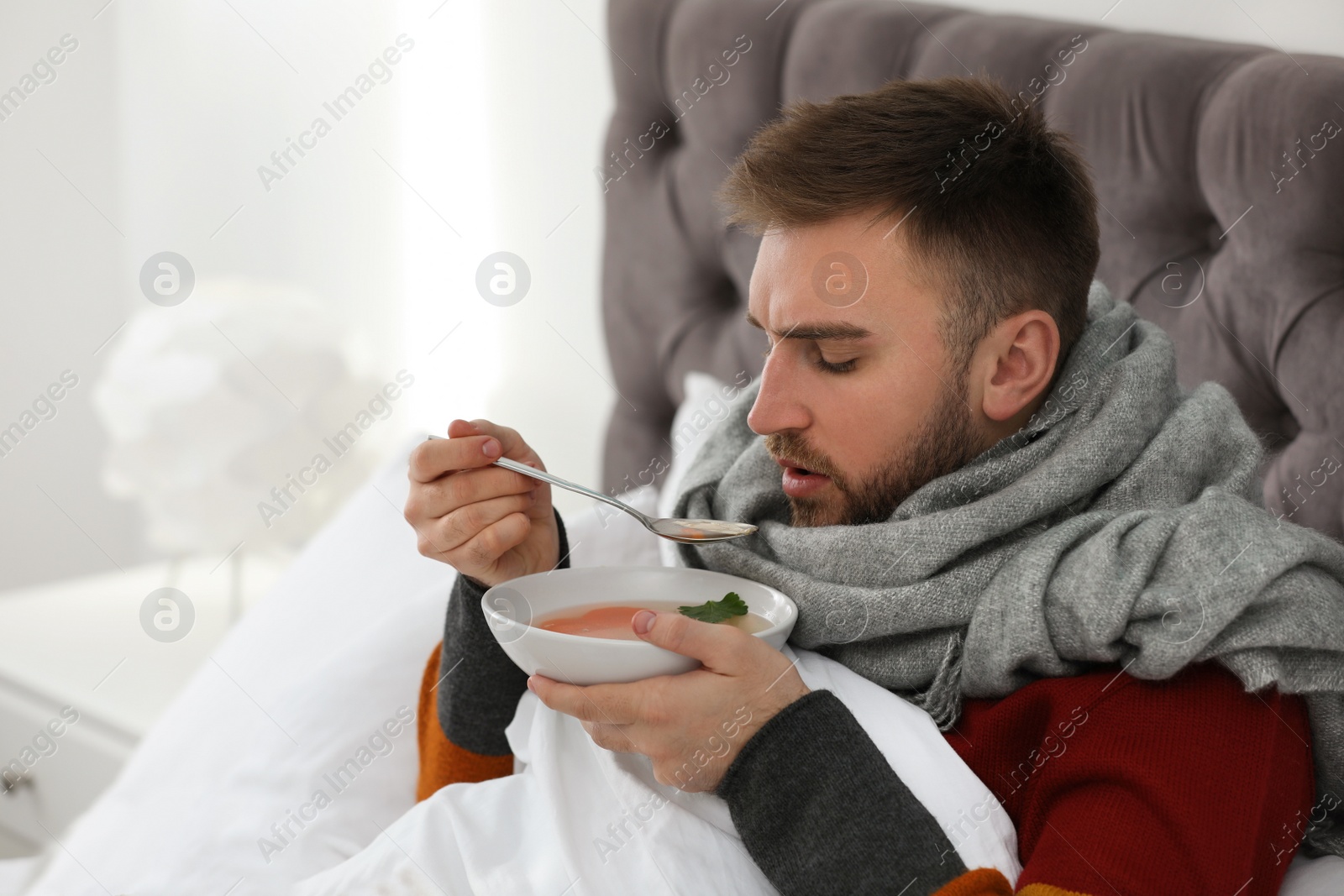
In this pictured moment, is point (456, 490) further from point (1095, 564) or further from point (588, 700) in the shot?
point (1095, 564)

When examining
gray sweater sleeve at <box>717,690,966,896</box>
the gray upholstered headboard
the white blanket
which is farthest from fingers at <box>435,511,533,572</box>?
the gray upholstered headboard

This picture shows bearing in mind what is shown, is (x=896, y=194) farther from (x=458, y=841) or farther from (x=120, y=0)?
(x=120, y=0)

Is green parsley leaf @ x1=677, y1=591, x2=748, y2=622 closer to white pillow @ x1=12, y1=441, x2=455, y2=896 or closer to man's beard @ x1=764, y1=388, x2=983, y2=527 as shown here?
man's beard @ x1=764, y1=388, x2=983, y2=527

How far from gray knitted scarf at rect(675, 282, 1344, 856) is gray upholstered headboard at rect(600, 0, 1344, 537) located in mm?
149

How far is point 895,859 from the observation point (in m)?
0.69

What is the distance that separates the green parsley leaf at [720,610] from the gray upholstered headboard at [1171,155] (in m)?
0.58

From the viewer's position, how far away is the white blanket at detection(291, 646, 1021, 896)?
2.43 ft

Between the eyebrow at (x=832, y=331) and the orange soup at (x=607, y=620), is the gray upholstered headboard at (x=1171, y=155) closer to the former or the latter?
the eyebrow at (x=832, y=331)

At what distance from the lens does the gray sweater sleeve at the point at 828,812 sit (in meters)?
0.70

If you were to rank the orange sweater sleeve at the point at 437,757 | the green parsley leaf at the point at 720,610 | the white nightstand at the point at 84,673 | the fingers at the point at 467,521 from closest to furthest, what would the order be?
the green parsley leaf at the point at 720,610 → the fingers at the point at 467,521 → the orange sweater sleeve at the point at 437,757 → the white nightstand at the point at 84,673

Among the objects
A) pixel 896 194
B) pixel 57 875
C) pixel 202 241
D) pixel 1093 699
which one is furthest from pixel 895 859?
pixel 202 241

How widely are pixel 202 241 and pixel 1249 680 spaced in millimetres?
2394

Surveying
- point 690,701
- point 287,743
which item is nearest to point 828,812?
point 690,701

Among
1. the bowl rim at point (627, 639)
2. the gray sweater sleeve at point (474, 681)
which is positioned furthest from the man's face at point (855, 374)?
the gray sweater sleeve at point (474, 681)
